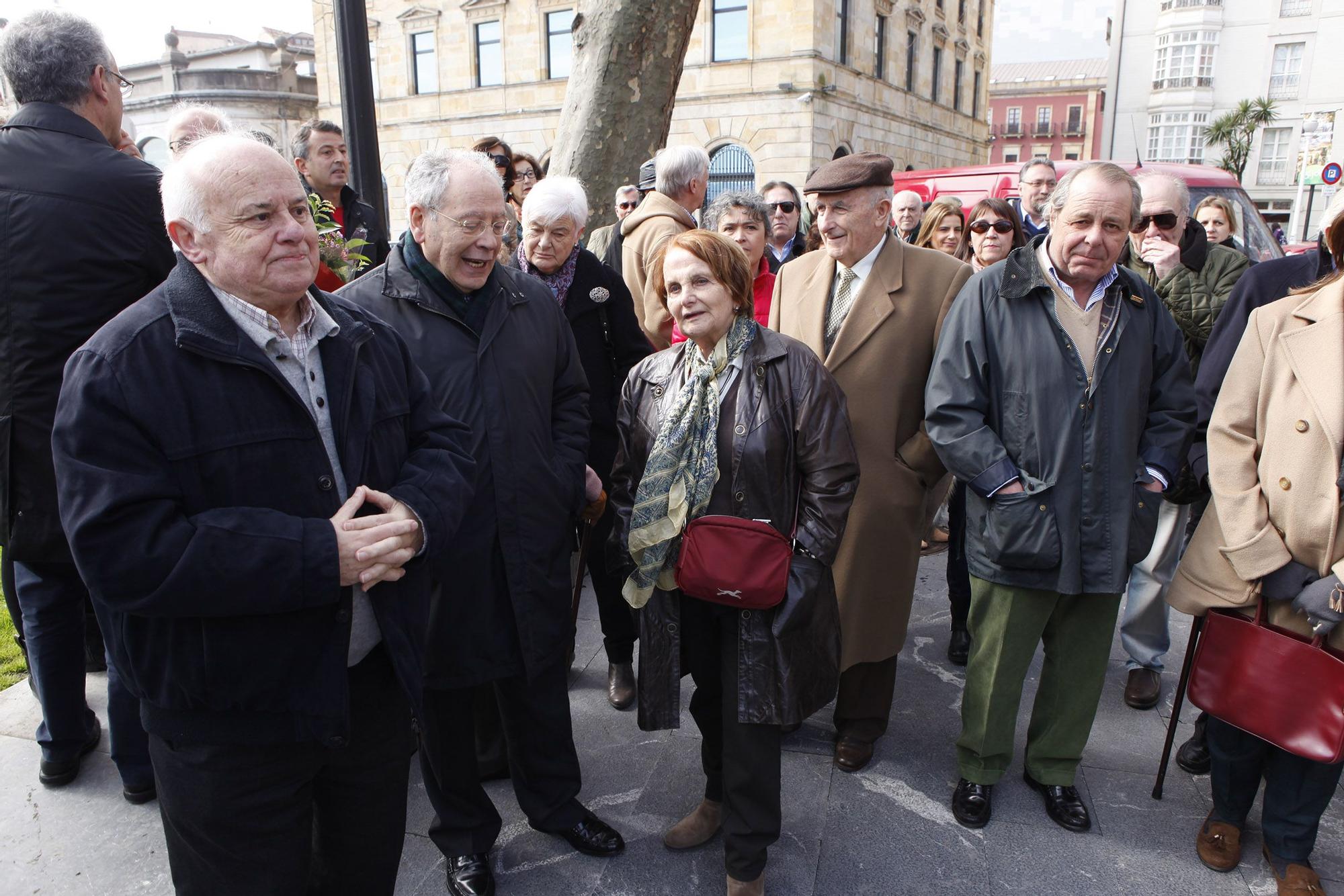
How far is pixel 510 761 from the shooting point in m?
2.66

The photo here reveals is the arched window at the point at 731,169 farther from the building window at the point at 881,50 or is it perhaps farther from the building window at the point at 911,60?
the building window at the point at 911,60

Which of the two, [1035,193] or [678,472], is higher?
[1035,193]

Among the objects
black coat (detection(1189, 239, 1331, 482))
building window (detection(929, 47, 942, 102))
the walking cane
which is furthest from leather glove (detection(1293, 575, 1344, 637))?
building window (detection(929, 47, 942, 102))

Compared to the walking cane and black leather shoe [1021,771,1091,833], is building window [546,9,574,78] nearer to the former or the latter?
the walking cane

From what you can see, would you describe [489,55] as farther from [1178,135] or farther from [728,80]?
[1178,135]

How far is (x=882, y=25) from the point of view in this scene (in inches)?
1074

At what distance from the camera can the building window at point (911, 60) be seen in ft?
96.5

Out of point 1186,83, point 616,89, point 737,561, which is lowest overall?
point 737,561

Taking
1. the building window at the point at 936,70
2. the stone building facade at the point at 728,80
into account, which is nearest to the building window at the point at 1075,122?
the stone building facade at the point at 728,80

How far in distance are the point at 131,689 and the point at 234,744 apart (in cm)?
24

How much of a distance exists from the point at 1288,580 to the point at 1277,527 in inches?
5.8

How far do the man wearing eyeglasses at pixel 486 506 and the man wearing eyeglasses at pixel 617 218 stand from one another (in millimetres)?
1613

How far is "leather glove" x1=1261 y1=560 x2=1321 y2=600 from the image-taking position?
2404mm

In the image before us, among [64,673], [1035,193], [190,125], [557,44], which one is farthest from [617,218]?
[557,44]
